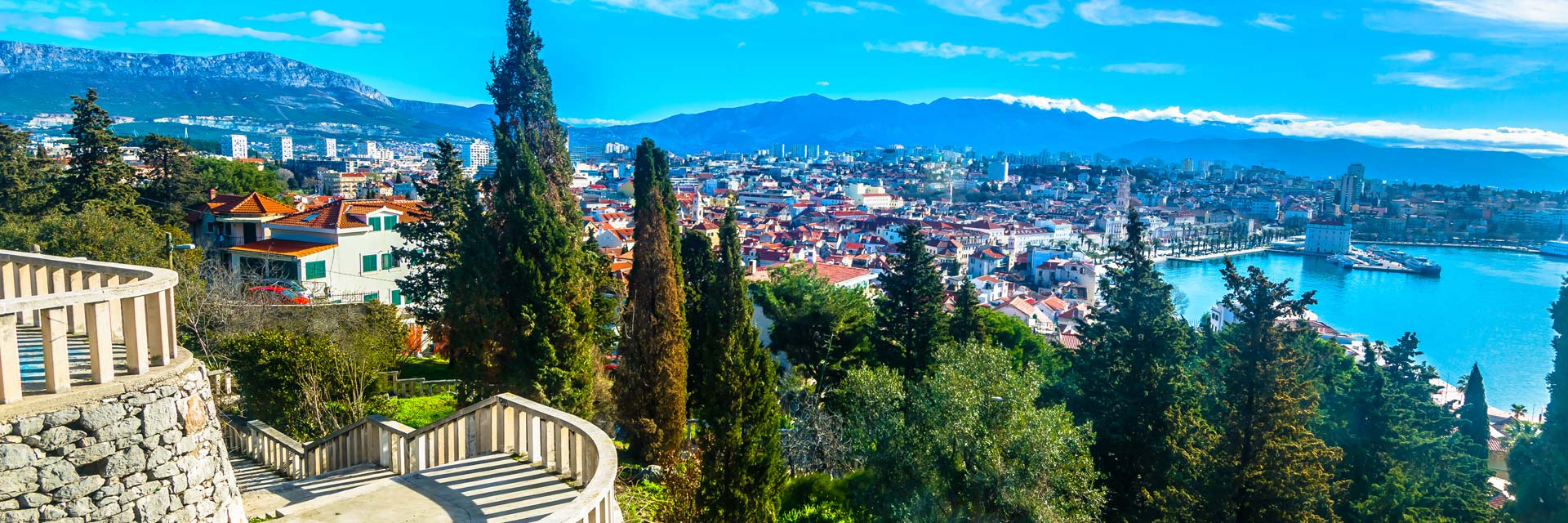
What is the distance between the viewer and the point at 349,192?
80.6 meters

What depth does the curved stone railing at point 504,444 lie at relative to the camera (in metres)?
4.46

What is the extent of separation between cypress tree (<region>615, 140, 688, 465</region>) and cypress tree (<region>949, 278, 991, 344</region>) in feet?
25.7

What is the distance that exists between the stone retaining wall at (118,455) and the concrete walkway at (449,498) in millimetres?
767

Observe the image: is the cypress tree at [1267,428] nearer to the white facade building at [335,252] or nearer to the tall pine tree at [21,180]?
the white facade building at [335,252]

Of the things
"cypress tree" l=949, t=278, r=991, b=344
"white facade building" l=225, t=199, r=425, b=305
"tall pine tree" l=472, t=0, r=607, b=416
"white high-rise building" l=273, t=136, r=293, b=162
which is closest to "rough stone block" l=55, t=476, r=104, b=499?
"tall pine tree" l=472, t=0, r=607, b=416

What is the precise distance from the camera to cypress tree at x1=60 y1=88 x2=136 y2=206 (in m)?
21.3

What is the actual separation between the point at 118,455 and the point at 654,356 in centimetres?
899

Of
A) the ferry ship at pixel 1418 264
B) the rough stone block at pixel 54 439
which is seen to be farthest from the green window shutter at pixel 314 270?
the ferry ship at pixel 1418 264

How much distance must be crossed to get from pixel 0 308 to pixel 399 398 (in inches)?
420

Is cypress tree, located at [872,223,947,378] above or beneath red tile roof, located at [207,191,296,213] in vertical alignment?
beneath

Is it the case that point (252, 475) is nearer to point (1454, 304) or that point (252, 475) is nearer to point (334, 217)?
point (334, 217)

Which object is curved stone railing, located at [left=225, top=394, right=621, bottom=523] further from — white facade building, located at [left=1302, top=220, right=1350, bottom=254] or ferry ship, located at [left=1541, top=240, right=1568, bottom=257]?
ferry ship, located at [left=1541, top=240, right=1568, bottom=257]

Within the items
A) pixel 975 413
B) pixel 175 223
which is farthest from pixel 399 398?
pixel 175 223

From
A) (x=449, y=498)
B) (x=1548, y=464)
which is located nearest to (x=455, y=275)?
(x=449, y=498)
